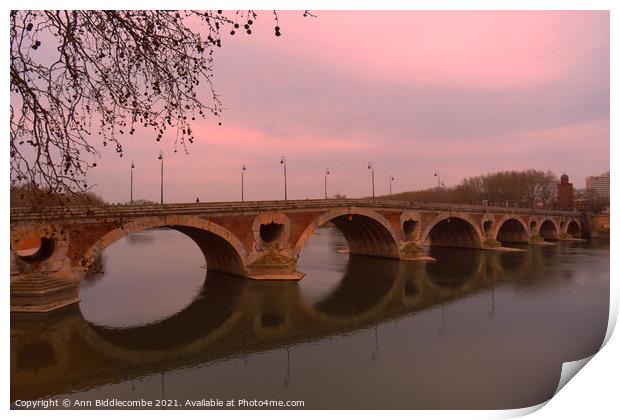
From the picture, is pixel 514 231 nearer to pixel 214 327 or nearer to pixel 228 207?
pixel 228 207

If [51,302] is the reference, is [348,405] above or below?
below

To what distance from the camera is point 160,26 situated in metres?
6.22

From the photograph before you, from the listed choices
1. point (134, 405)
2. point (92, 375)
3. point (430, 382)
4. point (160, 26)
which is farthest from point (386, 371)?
point (160, 26)

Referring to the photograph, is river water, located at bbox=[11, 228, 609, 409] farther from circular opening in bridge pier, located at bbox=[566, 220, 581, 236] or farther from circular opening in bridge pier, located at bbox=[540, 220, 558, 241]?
circular opening in bridge pier, located at bbox=[566, 220, 581, 236]

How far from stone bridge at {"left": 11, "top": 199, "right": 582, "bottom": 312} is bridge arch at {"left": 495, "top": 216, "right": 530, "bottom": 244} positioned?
492 millimetres

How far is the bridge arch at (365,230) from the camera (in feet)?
87.1

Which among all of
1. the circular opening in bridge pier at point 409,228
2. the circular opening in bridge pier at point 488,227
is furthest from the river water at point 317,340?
the circular opening in bridge pier at point 488,227

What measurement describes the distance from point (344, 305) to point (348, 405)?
9281mm

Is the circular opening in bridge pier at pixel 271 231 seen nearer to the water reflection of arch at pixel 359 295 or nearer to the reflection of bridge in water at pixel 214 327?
the reflection of bridge in water at pixel 214 327

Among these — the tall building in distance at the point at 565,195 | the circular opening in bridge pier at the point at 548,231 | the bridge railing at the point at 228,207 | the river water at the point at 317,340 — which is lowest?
the river water at the point at 317,340

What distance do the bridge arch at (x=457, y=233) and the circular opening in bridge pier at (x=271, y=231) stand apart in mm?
17347

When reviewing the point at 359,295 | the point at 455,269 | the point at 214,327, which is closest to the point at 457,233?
the point at 455,269

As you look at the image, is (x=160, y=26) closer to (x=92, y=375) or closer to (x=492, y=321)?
(x=92, y=375)

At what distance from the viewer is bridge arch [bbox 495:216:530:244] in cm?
4319
